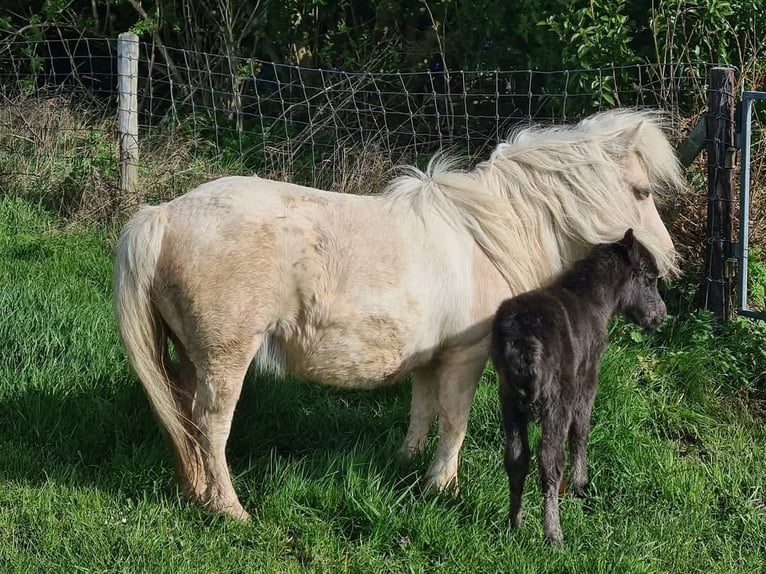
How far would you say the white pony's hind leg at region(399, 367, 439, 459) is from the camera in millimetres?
4312

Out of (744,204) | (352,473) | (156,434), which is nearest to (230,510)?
(352,473)

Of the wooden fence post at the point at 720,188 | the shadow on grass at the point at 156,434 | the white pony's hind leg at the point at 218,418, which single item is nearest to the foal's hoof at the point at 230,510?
the white pony's hind leg at the point at 218,418

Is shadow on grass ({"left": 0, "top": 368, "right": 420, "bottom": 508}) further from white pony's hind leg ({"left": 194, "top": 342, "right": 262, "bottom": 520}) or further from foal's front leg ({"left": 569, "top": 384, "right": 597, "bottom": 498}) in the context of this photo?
foal's front leg ({"left": 569, "top": 384, "right": 597, "bottom": 498})

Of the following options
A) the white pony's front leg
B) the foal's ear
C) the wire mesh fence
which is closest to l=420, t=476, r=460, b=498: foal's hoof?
the white pony's front leg

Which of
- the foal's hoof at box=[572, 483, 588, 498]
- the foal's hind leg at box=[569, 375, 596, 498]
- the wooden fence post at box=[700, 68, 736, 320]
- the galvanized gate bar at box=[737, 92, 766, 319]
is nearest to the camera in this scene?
the foal's hind leg at box=[569, 375, 596, 498]

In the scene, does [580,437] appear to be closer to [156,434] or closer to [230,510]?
[230,510]

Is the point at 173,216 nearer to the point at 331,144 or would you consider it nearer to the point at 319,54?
the point at 331,144

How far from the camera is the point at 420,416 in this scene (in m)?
4.34

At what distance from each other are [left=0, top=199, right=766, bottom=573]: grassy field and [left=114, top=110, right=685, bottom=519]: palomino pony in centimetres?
24

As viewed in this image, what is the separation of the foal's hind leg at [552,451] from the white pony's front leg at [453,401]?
0.55m

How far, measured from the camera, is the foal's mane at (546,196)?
163 inches

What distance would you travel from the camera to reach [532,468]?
450cm

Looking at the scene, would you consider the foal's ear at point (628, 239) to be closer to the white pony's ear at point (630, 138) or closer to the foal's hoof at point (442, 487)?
the white pony's ear at point (630, 138)

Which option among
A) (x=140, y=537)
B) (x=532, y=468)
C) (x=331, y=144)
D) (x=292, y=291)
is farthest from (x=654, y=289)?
(x=331, y=144)
